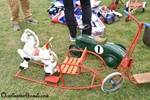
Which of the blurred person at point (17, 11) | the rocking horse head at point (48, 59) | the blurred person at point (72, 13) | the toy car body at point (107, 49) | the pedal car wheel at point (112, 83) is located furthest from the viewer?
the blurred person at point (17, 11)

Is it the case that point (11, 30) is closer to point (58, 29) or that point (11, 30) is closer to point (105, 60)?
point (58, 29)

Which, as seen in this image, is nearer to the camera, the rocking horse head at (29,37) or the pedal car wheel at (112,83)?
the pedal car wheel at (112,83)

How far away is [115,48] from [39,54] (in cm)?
85

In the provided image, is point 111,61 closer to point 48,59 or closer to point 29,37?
point 48,59

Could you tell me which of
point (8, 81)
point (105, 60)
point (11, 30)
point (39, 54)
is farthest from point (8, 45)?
point (105, 60)

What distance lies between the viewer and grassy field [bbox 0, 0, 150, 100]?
1.99 metres

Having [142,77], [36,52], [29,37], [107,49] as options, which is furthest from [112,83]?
[29,37]

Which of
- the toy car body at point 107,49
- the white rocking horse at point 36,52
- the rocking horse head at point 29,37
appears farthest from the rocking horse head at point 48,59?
the toy car body at point 107,49

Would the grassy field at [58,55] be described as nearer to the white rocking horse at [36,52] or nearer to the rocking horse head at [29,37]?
the white rocking horse at [36,52]

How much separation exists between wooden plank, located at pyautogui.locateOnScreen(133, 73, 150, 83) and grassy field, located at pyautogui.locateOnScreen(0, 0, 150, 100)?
9 centimetres

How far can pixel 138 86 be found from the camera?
6.75ft

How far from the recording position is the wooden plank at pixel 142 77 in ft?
6.53

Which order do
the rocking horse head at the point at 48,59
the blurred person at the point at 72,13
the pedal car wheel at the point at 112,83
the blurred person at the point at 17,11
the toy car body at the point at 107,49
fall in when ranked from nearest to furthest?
1. the pedal car wheel at the point at 112,83
2. the rocking horse head at the point at 48,59
3. the toy car body at the point at 107,49
4. the blurred person at the point at 72,13
5. the blurred person at the point at 17,11

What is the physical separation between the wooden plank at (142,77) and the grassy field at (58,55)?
89mm
